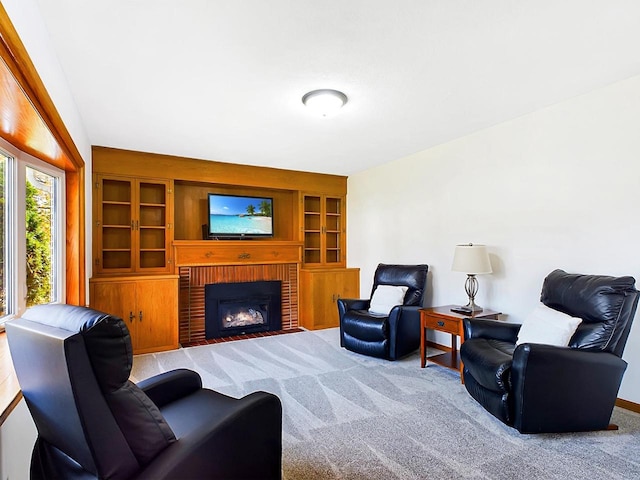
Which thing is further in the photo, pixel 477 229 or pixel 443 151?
pixel 443 151

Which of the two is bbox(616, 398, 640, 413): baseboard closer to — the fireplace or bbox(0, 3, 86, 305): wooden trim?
the fireplace

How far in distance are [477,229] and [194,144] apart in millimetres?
3241

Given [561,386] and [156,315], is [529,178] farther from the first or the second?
[156,315]

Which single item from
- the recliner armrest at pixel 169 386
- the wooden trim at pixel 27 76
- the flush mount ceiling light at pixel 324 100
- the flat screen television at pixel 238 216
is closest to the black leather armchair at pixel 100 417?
the recliner armrest at pixel 169 386

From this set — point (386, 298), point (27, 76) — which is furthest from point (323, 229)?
point (27, 76)

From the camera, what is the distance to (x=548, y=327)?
8.21 feet

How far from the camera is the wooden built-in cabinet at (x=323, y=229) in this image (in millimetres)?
5664

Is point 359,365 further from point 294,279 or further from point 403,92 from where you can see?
point 403,92

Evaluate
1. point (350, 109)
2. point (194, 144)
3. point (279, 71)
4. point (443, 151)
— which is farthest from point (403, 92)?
point (194, 144)

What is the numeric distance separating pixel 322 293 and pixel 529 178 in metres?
3.08

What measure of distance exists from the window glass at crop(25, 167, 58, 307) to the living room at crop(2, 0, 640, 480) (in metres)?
0.50

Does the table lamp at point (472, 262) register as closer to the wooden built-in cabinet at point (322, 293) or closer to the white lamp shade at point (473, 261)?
the white lamp shade at point (473, 261)

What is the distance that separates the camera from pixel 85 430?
109cm

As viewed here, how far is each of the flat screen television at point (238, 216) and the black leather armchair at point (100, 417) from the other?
3595mm
